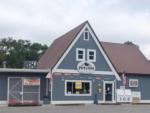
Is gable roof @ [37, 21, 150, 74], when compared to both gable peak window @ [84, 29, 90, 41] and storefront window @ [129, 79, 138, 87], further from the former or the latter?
storefront window @ [129, 79, 138, 87]

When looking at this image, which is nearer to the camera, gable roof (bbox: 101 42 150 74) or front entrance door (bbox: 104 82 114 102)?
front entrance door (bbox: 104 82 114 102)

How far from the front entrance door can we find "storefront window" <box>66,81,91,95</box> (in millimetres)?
2100

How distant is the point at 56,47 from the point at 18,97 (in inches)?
338

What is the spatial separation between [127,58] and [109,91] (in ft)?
20.7

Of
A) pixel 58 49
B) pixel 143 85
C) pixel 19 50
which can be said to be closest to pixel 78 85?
pixel 58 49

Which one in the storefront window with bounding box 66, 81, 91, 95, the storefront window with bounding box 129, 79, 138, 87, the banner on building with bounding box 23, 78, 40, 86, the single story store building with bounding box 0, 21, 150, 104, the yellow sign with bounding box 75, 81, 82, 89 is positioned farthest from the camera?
the storefront window with bounding box 129, 79, 138, 87

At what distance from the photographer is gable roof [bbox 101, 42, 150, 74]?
45062 mm

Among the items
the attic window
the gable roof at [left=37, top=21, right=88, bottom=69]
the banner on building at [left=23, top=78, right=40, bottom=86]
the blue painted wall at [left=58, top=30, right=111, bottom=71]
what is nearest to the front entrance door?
the blue painted wall at [left=58, top=30, right=111, bottom=71]

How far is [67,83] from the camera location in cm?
4016

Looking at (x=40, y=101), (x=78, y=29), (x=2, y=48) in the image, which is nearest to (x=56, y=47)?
(x=78, y=29)

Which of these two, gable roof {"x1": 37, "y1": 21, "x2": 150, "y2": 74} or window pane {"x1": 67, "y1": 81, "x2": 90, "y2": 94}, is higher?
gable roof {"x1": 37, "y1": 21, "x2": 150, "y2": 74}

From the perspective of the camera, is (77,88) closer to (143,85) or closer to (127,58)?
(143,85)

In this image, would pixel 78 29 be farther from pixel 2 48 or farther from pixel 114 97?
pixel 2 48

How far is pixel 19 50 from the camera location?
74.7 metres
